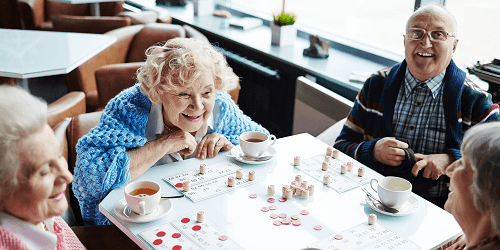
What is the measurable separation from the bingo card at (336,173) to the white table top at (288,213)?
29mm

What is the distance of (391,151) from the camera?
1.96 m

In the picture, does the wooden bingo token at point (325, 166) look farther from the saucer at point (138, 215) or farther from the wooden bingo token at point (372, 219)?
the saucer at point (138, 215)

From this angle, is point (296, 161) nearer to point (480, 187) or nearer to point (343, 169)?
point (343, 169)

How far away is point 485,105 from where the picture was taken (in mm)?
1999

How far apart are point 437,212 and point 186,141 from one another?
3.07 ft

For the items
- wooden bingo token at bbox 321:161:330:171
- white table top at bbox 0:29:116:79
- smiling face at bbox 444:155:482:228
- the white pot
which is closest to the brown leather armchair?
white table top at bbox 0:29:116:79

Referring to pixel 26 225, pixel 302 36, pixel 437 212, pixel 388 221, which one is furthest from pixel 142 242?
pixel 302 36

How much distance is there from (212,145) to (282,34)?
6.57 feet

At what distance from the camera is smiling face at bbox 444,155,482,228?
3.23 feet

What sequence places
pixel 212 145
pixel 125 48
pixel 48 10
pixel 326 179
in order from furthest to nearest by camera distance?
1. pixel 48 10
2. pixel 125 48
3. pixel 212 145
4. pixel 326 179

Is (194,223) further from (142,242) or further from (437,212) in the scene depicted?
(437,212)

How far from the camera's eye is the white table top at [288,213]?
1.35 metres

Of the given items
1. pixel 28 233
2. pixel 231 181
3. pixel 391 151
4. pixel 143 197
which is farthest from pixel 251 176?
pixel 28 233

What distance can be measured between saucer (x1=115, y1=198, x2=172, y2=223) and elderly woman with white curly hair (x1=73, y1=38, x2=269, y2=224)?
0.55ft
